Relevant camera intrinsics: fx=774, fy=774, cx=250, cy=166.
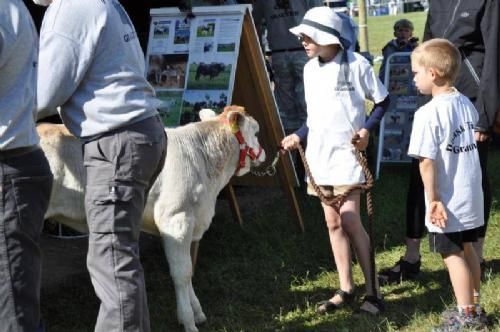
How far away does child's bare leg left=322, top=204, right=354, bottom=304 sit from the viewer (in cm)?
491

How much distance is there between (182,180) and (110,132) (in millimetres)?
1104

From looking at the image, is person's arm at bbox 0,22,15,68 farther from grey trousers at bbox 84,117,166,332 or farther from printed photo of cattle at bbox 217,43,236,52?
printed photo of cattle at bbox 217,43,236,52

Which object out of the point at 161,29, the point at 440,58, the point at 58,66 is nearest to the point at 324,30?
the point at 440,58

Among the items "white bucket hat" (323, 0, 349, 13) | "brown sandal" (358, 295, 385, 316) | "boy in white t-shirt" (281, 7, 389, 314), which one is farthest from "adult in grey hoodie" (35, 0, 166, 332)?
"white bucket hat" (323, 0, 349, 13)

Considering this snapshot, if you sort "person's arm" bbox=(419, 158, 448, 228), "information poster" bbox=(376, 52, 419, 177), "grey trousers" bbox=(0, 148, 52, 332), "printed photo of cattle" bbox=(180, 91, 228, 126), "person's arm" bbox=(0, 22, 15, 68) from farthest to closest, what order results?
"information poster" bbox=(376, 52, 419, 177)
"printed photo of cattle" bbox=(180, 91, 228, 126)
"person's arm" bbox=(419, 158, 448, 228)
"grey trousers" bbox=(0, 148, 52, 332)
"person's arm" bbox=(0, 22, 15, 68)

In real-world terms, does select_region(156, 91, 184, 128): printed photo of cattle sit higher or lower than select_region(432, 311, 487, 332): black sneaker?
higher

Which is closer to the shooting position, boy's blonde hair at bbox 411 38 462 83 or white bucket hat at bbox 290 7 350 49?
boy's blonde hair at bbox 411 38 462 83

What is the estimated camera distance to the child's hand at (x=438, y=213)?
4145 mm

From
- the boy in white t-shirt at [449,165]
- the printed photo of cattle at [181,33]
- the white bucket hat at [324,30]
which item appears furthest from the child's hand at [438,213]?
the printed photo of cattle at [181,33]

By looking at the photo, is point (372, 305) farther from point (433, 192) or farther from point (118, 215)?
point (118, 215)

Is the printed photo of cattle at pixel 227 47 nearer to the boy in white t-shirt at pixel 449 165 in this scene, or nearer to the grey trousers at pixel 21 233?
the boy in white t-shirt at pixel 449 165

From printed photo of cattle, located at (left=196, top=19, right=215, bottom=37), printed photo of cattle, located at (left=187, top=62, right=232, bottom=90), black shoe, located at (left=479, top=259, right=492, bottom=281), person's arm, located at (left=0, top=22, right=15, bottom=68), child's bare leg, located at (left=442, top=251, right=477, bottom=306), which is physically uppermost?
person's arm, located at (left=0, top=22, right=15, bottom=68)

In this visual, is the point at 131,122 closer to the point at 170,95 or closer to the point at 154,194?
the point at 154,194

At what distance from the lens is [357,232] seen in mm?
4824
